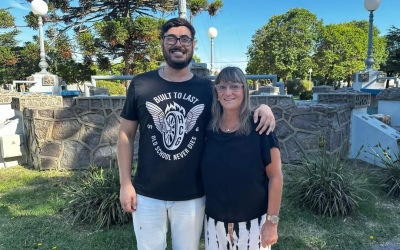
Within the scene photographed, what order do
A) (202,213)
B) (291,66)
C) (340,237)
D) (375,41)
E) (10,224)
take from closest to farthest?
(202,213), (340,237), (10,224), (291,66), (375,41)

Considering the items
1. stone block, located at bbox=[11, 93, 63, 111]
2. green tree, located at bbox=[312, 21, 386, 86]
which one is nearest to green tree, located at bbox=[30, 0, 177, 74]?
stone block, located at bbox=[11, 93, 63, 111]

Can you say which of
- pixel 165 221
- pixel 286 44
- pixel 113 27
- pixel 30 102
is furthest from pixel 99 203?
pixel 286 44

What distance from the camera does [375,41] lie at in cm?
3588

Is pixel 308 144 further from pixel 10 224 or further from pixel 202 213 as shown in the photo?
pixel 10 224

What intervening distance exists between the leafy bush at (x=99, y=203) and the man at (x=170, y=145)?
1347 millimetres

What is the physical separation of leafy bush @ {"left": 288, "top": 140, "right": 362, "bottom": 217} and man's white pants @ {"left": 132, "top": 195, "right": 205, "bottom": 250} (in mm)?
1929

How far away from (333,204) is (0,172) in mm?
4804

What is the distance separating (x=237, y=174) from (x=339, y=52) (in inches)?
1361

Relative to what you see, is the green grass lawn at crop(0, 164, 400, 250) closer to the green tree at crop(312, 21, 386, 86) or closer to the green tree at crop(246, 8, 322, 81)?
the green tree at crop(246, 8, 322, 81)

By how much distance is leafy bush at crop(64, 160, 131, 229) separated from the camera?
120 inches

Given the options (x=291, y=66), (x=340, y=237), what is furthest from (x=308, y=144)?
(x=291, y=66)

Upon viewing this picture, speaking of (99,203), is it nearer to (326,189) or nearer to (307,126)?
(326,189)

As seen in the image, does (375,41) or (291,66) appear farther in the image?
(375,41)

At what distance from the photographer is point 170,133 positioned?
1.75 m
